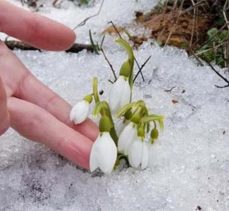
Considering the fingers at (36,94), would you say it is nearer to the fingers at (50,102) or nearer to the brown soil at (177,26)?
the fingers at (50,102)

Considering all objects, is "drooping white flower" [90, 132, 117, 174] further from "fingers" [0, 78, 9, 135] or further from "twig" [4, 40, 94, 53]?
"twig" [4, 40, 94, 53]

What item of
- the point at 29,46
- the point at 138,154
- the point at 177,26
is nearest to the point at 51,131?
the point at 138,154

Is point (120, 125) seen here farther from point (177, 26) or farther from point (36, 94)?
point (177, 26)

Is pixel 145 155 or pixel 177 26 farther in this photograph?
pixel 177 26

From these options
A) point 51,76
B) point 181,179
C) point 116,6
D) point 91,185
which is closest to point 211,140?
point 181,179

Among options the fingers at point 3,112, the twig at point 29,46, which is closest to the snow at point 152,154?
the twig at point 29,46

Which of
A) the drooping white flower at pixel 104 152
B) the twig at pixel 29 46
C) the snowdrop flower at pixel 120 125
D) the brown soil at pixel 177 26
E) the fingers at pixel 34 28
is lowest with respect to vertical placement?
the brown soil at pixel 177 26

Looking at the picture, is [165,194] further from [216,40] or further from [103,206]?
[216,40]
